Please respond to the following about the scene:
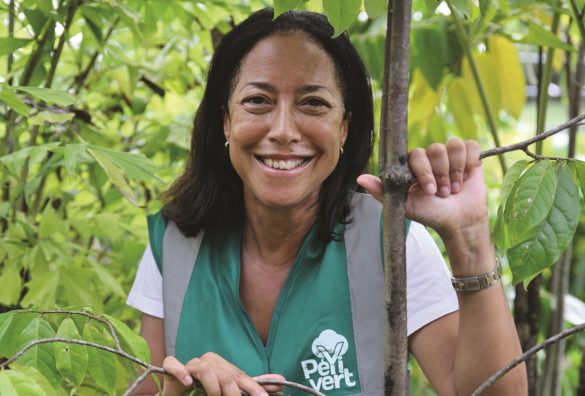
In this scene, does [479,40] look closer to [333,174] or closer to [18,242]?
[333,174]

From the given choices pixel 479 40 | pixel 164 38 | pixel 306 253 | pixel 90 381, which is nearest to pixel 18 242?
pixel 90 381

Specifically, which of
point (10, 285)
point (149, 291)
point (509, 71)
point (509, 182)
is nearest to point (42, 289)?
point (10, 285)

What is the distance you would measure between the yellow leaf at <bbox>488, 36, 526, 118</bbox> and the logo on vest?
78 cm

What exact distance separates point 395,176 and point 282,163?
536 mm

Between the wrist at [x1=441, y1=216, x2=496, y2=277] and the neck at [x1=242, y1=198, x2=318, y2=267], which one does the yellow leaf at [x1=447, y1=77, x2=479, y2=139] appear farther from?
the wrist at [x1=441, y1=216, x2=496, y2=277]

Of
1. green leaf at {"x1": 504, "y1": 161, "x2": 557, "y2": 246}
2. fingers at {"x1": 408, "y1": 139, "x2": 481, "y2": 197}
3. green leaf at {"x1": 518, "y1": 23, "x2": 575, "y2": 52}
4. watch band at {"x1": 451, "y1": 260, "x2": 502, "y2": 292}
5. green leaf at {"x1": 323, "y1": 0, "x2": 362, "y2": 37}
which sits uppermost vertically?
green leaf at {"x1": 518, "y1": 23, "x2": 575, "y2": 52}

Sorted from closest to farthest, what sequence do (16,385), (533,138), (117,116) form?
(16,385) < (533,138) < (117,116)

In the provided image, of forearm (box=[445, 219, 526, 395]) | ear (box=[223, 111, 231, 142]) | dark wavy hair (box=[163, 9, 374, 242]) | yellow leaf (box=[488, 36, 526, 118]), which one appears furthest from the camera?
yellow leaf (box=[488, 36, 526, 118])

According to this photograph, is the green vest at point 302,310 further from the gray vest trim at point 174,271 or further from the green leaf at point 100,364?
the green leaf at point 100,364

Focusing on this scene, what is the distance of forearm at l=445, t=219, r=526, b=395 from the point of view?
104 centimetres

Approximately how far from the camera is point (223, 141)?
1693 mm

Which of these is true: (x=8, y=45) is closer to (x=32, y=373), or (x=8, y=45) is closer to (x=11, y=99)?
(x=11, y=99)

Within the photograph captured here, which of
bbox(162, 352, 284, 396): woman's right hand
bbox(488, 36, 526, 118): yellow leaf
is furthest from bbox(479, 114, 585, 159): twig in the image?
bbox(488, 36, 526, 118): yellow leaf

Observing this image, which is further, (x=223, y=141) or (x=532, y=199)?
(x=223, y=141)
